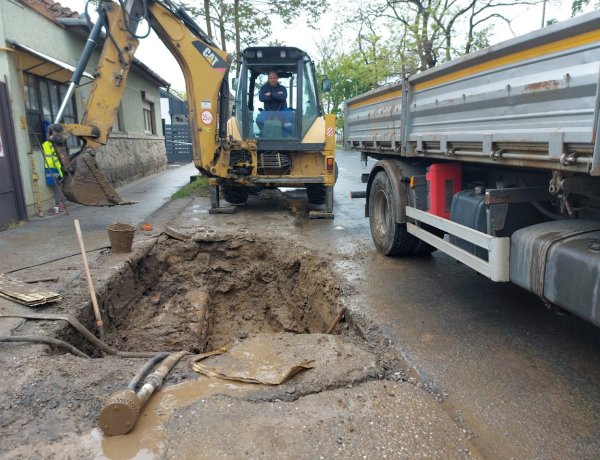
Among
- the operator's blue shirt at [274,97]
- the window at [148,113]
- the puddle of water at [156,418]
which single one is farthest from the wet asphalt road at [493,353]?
the window at [148,113]

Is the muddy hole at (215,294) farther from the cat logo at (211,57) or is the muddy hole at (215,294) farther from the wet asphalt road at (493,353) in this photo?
the cat logo at (211,57)

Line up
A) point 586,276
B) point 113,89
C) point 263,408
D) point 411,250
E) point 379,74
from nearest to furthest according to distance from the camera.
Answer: point 586,276 → point 263,408 → point 411,250 → point 113,89 → point 379,74

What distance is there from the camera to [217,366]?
3.39 meters

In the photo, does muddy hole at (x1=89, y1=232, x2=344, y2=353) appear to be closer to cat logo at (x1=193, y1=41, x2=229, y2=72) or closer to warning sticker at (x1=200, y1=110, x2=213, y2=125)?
warning sticker at (x1=200, y1=110, x2=213, y2=125)

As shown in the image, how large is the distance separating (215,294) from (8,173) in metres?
4.62

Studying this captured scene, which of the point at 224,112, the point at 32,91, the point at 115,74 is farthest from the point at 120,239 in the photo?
the point at 32,91

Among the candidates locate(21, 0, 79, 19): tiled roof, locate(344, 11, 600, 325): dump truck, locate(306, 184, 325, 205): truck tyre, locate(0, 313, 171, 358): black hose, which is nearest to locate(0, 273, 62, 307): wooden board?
locate(0, 313, 171, 358): black hose

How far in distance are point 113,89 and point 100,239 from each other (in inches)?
106

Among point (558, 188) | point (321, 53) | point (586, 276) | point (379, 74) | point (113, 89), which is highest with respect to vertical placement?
point (321, 53)

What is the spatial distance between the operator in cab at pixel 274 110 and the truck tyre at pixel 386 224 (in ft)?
10.9

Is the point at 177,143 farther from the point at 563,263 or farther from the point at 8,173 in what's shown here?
the point at 563,263

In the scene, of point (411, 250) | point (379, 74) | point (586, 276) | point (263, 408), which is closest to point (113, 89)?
point (411, 250)

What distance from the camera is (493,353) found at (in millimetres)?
3549

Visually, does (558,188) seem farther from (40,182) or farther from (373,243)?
(40,182)
